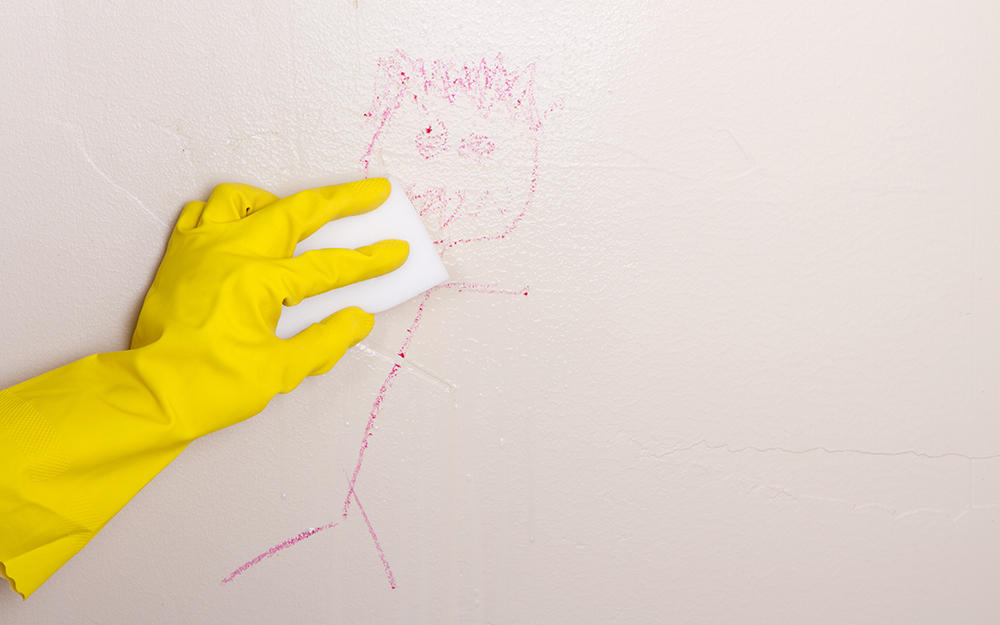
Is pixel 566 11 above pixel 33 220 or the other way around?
above

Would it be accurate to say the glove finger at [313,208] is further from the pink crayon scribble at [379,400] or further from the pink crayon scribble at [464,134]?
the pink crayon scribble at [379,400]

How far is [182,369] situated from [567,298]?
527mm

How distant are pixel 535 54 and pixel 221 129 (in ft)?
1.52

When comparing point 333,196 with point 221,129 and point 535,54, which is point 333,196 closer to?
point 221,129

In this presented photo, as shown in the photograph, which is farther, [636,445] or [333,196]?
[636,445]

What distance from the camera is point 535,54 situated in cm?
89

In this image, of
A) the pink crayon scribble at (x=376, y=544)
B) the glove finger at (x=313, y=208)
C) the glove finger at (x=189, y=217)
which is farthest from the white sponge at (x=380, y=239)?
the pink crayon scribble at (x=376, y=544)

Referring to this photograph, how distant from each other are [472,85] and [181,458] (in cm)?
70

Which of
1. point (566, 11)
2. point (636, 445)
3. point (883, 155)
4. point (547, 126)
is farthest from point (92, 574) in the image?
point (883, 155)

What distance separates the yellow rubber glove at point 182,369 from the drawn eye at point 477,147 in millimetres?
128

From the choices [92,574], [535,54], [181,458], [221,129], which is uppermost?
[535,54]

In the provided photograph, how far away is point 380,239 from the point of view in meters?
0.88

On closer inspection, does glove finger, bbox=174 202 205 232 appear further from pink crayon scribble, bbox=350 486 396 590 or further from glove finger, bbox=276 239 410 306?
pink crayon scribble, bbox=350 486 396 590

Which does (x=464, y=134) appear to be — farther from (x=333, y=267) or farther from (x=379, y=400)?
(x=379, y=400)
